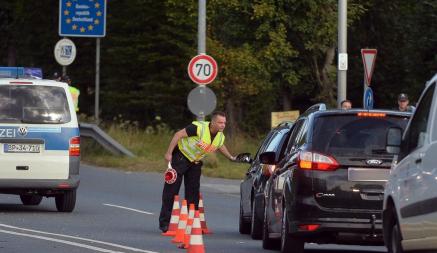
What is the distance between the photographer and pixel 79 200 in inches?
1009

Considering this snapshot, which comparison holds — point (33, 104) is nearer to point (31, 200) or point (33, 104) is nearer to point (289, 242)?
point (31, 200)

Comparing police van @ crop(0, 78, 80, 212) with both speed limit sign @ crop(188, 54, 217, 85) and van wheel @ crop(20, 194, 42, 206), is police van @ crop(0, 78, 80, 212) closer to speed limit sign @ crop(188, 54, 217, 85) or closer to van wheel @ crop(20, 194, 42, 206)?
van wheel @ crop(20, 194, 42, 206)

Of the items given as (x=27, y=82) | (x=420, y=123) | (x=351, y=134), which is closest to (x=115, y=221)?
(x=27, y=82)

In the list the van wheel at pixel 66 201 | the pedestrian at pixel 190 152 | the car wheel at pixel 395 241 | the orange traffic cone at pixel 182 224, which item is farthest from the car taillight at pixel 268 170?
the car wheel at pixel 395 241

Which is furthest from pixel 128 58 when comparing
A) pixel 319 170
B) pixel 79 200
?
pixel 319 170

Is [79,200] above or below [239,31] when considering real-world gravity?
below

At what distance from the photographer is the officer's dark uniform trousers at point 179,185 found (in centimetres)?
1925

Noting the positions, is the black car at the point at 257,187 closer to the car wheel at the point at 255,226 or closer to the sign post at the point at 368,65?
the car wheel at the point at 255,226

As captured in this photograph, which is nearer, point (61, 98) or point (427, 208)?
point (427, 208)

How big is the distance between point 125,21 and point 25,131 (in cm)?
3769

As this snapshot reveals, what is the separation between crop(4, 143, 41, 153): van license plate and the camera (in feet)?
70.6

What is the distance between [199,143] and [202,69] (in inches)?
498

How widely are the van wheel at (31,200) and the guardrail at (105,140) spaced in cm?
1057

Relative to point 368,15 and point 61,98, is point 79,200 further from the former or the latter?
point 368,15
